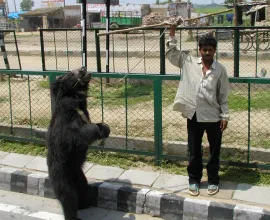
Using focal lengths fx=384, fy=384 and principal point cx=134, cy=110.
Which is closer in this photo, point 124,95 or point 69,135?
point 69,135

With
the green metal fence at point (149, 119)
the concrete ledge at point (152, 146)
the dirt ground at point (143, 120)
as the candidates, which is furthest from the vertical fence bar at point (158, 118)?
the dirt ground at point (143, 120)

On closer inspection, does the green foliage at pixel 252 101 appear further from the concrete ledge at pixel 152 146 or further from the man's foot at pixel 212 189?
the man's foot at pixel 212 189

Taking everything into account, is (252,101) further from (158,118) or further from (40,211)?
(40,211)

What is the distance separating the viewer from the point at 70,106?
3.79 m

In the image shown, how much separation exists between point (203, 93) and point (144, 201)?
131 centimetres

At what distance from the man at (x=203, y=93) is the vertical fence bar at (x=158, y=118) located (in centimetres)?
70

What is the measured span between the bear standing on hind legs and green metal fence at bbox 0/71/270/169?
39.7 inches

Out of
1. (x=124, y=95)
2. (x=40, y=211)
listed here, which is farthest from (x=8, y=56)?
(x=40, y=211)

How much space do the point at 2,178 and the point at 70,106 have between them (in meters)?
1.76

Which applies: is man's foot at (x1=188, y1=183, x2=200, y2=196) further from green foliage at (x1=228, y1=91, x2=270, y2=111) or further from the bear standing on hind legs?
green foliage at (x1=228, y1=91, x2=270, y2=111)

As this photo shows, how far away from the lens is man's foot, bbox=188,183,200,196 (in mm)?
4126

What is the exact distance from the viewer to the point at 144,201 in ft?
13.5

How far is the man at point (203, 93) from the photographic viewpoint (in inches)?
152

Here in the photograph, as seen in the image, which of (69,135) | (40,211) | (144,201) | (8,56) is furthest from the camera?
(8,56)
